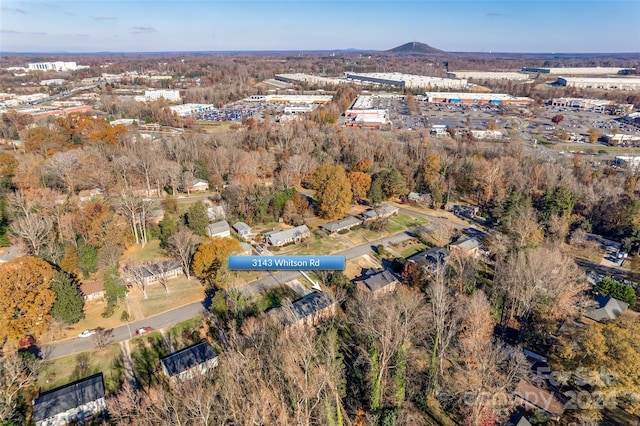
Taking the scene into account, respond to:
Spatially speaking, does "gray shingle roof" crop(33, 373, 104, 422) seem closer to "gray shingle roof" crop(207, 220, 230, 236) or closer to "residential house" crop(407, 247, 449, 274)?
"gray shingle roof" crop(207, 220, 230, 236)

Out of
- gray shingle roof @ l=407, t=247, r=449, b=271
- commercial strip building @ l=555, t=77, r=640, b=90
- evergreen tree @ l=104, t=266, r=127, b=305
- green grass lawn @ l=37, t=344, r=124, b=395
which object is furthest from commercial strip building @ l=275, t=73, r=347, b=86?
green grass lawn @ l=37, t=344, r=124, b=395

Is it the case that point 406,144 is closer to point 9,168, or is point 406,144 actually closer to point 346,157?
point 346,157

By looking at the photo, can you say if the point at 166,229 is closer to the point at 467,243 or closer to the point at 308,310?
the point at 308,310

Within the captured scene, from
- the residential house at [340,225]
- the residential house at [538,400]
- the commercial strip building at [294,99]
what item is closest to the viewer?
the residential house at [538,400]

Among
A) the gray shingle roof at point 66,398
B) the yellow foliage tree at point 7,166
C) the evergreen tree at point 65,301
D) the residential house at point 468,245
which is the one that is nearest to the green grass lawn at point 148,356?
the gray shingle roof at point 66,398

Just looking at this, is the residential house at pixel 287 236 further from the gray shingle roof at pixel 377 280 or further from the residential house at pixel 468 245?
the residential house at pixel 468 245
